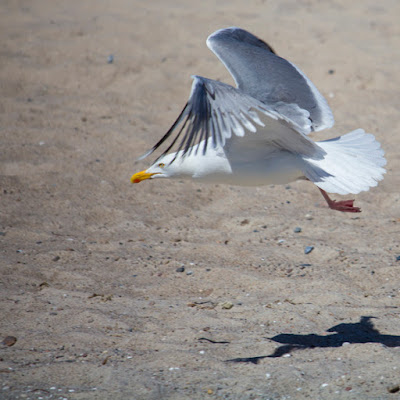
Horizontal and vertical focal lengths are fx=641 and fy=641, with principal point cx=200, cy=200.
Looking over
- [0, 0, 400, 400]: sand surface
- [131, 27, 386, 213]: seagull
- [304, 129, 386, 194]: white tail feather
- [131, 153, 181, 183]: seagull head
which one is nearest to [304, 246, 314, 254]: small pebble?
[0, 0, 400, 400]: sand surface

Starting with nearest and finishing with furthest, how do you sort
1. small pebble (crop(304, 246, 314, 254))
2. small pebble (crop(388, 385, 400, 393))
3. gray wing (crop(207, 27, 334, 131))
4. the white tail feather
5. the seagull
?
small pebble (crop(388, 385, 400, 393)) < the seagull < the white tail feather < gray wing (crop(207, 27, 334, 131)) < small pebble (crop(304, 246, 314, 254))

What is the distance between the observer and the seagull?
2.95 m

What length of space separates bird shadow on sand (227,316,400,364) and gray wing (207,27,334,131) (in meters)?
1.27

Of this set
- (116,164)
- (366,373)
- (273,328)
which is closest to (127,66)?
(116,164)

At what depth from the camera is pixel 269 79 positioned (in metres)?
4.06

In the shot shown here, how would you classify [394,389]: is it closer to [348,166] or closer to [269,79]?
[348,166]

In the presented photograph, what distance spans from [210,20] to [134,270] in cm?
481

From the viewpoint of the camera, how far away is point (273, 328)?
10.7 ft

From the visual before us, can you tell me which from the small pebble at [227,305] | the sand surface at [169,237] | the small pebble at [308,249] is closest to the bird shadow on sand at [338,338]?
the sand surface at [169,237]

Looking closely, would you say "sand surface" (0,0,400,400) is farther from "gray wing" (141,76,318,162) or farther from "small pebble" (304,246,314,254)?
"gray wing" (141,76,318,162)

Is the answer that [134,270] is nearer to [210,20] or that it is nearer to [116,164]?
[116,164]

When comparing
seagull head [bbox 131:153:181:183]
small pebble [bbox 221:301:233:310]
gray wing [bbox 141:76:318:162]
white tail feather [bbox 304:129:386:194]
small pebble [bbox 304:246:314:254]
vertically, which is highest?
gray wing [bbox 141:76:318:162]

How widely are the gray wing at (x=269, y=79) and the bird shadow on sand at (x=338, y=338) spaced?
1270mm

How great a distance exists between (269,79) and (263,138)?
2.46ft
